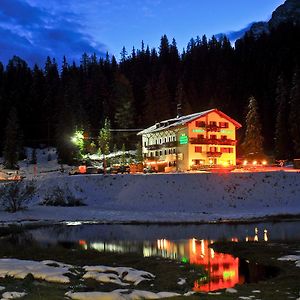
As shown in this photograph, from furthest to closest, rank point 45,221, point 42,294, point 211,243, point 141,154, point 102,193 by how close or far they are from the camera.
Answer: point 141,154 < point 102,193 < point 45,221 < point 211,243 < point 42,294

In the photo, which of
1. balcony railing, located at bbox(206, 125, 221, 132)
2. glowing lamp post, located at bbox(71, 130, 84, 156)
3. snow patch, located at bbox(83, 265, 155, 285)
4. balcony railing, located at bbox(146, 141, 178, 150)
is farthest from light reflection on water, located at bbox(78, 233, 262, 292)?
glowing lamp post, located at bbox(71, 130, 84, 156)

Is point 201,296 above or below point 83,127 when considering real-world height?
below

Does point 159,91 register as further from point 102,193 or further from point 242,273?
point 242,273

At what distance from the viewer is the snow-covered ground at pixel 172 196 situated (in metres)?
60.0

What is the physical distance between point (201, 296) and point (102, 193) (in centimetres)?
5340

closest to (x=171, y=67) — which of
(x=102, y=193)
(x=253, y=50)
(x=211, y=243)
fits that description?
(x=253, y=50)

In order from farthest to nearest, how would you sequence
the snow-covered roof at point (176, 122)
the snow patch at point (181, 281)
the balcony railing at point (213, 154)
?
the snow-covered roof at point (176, 122) < the balcony railing at point (213, 154) < the snow patch at point (181, 281)

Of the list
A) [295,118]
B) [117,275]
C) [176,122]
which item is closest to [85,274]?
[117,275]

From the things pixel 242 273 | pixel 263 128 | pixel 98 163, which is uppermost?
pixel 263 128

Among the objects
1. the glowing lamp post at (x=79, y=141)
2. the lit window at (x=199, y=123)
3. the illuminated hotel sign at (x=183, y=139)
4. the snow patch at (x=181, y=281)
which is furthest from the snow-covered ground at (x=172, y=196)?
the glowing lamp post at (x=79, y=141)

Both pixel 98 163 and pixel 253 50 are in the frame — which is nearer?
pixel 98 163

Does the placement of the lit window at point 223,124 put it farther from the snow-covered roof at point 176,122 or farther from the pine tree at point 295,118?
the pine tree at point 295,118

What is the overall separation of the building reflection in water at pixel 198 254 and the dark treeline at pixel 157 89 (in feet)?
238

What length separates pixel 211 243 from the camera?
122ft
